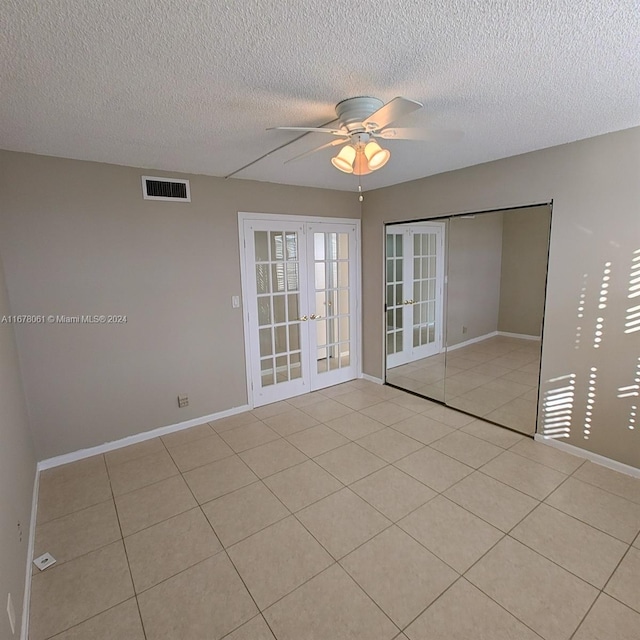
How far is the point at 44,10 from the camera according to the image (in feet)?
3.74

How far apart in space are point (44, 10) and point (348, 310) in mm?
3776

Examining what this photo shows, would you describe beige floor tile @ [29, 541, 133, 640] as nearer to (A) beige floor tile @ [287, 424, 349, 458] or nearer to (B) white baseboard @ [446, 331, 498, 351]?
(A) beige floor tile @ [287, 424, 349, 458]

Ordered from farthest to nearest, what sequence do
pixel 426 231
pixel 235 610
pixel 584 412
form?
pixel 426 231, pixel 584 412, pixel 235 610

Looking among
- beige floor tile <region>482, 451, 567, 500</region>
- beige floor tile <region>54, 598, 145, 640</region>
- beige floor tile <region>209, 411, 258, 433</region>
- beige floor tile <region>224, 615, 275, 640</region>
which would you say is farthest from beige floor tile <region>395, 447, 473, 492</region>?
beige floor tile <region>54, 598, 145, 640</region>

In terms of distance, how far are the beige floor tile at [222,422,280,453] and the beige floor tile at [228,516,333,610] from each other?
1050 millimetres

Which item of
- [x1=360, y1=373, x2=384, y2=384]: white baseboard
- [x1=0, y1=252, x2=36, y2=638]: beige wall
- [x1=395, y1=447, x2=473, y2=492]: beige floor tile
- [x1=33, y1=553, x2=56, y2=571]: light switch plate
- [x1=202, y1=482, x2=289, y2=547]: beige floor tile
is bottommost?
[x1=33, y1=553, x2=56, y2=571]: light switch plate

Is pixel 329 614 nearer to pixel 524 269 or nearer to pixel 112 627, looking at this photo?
pixel 112 627

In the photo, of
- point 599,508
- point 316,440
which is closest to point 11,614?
point 316,440

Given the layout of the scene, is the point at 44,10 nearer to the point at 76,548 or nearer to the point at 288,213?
the point at 76,548

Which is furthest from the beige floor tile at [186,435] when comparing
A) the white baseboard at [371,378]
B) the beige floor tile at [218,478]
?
the white baseboard at [371,378]

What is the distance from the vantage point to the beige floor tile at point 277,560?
176cm

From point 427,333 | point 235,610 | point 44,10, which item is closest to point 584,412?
point 427,333

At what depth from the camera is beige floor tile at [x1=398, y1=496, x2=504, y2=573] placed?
6.29 ft

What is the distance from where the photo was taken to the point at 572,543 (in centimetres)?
198
